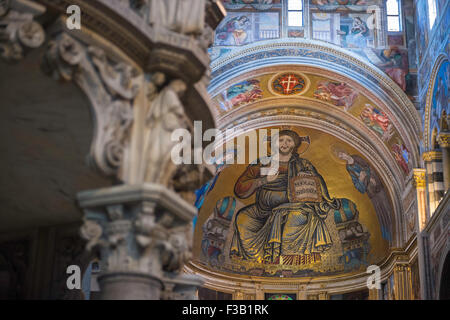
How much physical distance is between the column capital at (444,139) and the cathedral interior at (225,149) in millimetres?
47

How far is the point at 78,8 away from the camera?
530 centimetres

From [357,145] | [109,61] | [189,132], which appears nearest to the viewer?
[109,61]

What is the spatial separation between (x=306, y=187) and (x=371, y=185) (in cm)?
264

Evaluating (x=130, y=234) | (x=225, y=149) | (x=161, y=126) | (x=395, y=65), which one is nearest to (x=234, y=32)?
(x=225, y=149)

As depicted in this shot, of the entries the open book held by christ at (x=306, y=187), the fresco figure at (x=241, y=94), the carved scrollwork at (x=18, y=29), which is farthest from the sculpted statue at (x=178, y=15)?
the open book held by christ at (x=306, y=187)

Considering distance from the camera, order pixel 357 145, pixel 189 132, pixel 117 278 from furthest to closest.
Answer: pixel 357 145 → pixel 189 132 → pixel 117 278

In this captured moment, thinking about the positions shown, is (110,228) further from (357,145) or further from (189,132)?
(357,145)

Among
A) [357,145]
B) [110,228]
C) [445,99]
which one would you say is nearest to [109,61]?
[110,228]

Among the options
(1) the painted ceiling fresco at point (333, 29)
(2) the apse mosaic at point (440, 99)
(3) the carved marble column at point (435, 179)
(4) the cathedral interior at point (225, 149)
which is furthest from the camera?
(1) the painted ceiling fresco at point (333, 29)

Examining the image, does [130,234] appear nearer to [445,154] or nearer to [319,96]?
[445,154]

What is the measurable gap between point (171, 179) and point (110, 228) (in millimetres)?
695

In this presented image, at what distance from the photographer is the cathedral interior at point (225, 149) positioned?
17.5ft

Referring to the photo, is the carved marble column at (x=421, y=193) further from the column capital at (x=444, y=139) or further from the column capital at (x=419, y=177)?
the column capital at (x=444, y=139)

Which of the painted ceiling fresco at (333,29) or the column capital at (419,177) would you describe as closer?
the column capital at (419,177)
